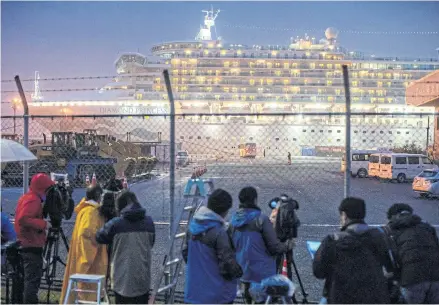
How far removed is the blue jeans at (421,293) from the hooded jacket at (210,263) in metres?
1.27

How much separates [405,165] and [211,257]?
84.1 feet

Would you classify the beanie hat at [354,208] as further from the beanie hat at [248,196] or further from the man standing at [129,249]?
the man standing at [129,249]

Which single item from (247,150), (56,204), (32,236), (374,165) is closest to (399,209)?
(56,204)

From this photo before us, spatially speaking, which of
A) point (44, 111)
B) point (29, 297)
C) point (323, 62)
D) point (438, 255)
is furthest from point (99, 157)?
point (323, 62)

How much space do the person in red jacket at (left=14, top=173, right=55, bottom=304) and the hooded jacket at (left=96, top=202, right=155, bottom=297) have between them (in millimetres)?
1119

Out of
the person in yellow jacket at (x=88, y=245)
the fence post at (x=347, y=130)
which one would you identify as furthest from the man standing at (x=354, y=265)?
the person in yellow jacket at (x=88, y=245)

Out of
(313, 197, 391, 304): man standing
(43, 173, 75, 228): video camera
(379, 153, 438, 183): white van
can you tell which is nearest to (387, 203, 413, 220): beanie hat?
(313, 197, 391, 304): man standing

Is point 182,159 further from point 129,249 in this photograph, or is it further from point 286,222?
point 129,249

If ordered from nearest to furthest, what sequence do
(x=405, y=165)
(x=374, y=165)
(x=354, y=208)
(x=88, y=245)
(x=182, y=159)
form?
(x=354, y=208)
(x=88, y=245)
(x=405, y=165)
(x=374, y=165)
(x=182, y=159)

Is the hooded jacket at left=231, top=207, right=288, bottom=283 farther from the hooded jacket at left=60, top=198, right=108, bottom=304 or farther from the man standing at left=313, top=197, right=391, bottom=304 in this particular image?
the hooded jacket at left=60, top=198, right=108, bottom=304

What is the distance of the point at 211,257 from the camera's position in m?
3.98

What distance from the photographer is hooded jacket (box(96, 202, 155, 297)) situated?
4.35m

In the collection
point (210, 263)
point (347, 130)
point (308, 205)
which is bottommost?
point (308, 205)

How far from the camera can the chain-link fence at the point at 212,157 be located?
41.7ft
